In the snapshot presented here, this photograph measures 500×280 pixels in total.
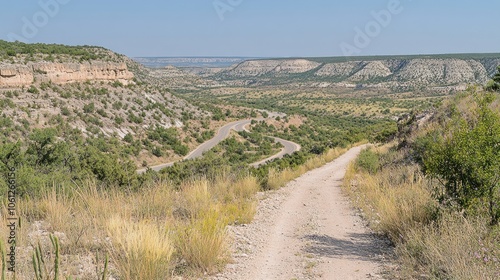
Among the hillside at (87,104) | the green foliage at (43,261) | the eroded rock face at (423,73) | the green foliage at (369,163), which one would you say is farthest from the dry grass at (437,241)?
the eroded rock face at (423,73)

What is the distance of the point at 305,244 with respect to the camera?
6.29 metres

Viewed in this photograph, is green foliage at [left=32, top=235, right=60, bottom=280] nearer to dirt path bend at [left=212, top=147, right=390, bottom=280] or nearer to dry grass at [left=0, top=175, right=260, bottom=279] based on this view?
dry grass at [left=0, top=175, right=260, bottom=279]

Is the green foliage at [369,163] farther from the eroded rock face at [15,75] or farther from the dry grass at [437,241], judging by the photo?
the eroded rock face at [15,75]

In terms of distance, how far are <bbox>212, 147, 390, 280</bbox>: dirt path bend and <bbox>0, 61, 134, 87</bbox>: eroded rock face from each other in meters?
40.0

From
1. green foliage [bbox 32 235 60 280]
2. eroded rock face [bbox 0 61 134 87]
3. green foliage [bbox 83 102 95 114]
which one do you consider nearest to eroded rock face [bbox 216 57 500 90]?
eroded rock face [bbox 0 61 134 87]

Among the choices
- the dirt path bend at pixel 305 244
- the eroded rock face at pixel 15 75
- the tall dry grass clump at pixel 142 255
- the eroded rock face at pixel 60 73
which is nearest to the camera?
the tall dry grass clump at pixel 142 255

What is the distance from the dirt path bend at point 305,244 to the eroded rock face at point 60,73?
40.0 metres

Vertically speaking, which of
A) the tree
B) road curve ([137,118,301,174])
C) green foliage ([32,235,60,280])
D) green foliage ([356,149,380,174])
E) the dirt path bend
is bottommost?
road curve ([137,118,301,174])

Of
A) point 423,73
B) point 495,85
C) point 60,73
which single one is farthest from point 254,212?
point 423,73

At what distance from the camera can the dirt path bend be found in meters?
5.02

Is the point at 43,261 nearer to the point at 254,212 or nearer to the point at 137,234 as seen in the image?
the point at 137,234

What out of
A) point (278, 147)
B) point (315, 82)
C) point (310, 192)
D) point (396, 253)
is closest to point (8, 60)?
point (278, 147)

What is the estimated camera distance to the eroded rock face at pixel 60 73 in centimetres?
4043

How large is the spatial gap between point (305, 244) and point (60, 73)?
48.8m
